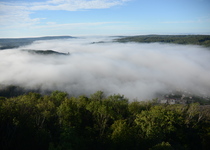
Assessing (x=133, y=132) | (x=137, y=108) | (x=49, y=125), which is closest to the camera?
(x=133, y=132)

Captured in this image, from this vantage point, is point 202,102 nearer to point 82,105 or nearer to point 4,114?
point 82,105

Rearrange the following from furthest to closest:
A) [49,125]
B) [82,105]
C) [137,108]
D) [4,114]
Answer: [137,108] → [82,105] → [49,125] → [4,114]

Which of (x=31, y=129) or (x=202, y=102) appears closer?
(x=31, y=129)

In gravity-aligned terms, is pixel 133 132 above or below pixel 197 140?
above

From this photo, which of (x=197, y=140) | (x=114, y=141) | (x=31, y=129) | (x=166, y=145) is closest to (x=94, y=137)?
(x=114, y=141)

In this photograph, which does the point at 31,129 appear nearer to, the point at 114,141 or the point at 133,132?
the point at 114,141

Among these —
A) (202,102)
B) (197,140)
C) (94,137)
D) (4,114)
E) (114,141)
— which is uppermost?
(4,114)

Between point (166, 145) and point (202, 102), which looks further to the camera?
point (202, 102)

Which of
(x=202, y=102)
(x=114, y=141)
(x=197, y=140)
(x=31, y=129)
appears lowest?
(x=202, y=102)

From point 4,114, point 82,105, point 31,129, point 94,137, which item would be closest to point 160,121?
point 94,137
